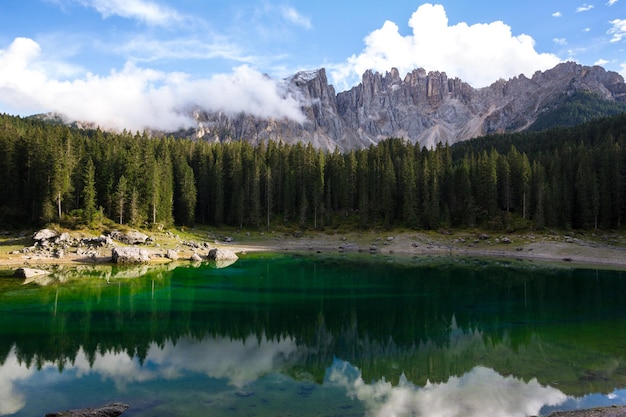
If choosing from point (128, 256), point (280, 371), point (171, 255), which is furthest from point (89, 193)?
point (280, 371)

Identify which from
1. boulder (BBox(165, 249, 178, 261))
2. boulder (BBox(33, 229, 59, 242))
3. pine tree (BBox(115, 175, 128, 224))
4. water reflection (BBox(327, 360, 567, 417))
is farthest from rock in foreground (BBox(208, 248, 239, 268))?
water reflection (BBox(327, 360, 567, 417))

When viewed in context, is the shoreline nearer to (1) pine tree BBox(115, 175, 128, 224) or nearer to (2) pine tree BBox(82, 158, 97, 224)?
(1) pine tree BBox(115, 175, 128, 224)

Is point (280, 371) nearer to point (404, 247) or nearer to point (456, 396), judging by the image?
point (456, 396)

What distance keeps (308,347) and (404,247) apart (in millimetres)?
63475

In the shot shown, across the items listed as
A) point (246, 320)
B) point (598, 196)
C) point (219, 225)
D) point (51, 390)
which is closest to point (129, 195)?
point (219, 225)

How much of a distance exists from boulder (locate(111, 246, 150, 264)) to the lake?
38.1 feet

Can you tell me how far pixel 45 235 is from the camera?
60719 millimetres

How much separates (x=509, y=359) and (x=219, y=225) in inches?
3444

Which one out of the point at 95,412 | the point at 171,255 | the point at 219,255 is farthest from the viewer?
the point at 219,255

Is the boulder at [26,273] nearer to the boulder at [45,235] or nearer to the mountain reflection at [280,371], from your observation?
the boulder at [45,235]

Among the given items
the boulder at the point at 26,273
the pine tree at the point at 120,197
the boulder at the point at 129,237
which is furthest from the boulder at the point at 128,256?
Result: the pine tree at the point at 120,197

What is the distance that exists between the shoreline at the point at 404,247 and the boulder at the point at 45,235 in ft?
15.1

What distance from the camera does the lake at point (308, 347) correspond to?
1585cm

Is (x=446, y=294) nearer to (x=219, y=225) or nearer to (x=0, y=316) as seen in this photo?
(x=0, y=316)
